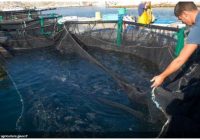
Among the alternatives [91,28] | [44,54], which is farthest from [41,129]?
[91,28]

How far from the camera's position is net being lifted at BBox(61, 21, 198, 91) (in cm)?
900

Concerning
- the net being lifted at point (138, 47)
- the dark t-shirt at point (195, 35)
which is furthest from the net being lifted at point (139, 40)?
the dark t-shirt at point (195, 35)

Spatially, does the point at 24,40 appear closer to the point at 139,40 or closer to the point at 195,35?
the point at 139,40

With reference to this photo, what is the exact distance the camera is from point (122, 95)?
8109 millimetres

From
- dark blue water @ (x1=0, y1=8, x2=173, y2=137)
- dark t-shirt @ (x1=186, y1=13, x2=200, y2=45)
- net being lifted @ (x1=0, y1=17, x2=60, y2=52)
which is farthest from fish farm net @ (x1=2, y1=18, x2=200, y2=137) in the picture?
dark t-shirt @ (x1=186, y1=13, x2=200, y2=45)

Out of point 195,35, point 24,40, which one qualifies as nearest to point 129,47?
point 24,40

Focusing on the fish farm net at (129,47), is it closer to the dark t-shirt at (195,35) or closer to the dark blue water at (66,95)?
the dark blue water at (66,95)

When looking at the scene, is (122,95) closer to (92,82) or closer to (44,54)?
(92,82)

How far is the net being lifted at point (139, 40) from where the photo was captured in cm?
900

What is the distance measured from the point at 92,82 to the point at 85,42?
5.21 meters

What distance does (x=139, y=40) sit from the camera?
40.4 feet

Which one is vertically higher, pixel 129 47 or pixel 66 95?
pixel 129 47

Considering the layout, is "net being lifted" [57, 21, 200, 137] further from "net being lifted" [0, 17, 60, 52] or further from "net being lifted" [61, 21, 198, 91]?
"net being lifted" [0, 17, 60, 52]

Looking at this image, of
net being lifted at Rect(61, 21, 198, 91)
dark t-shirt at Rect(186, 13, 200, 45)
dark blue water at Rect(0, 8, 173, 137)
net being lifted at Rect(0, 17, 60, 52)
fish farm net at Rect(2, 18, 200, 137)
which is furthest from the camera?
net being lifted at Rect(0, 17, 60, 52)
